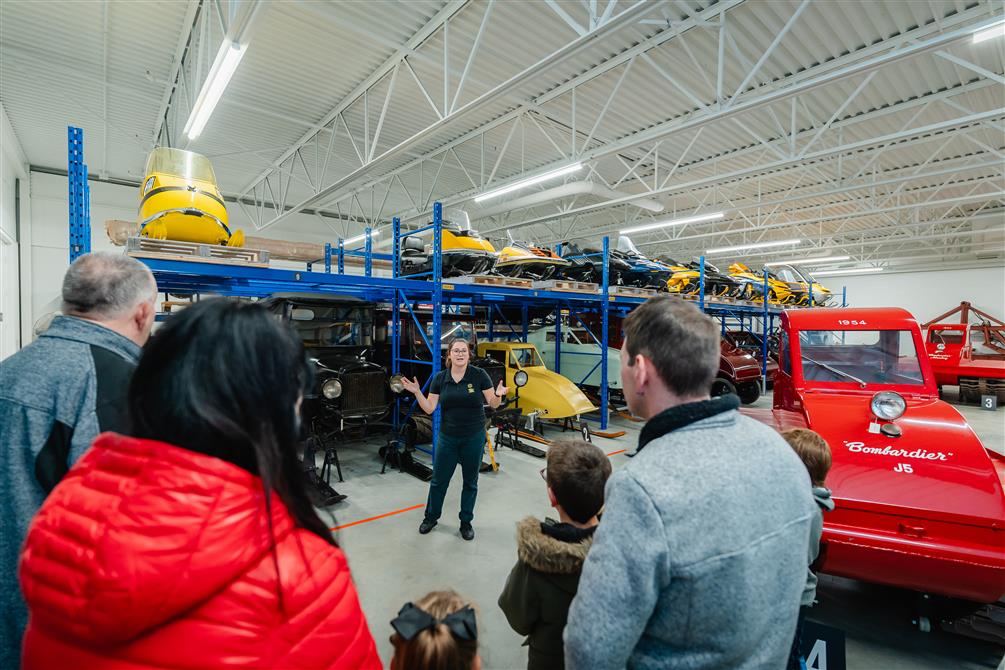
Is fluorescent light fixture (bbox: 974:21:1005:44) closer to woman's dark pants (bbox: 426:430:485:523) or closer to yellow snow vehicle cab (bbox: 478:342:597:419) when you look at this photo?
yellow snow vehicle cab (bbox: 478:342:597:419)

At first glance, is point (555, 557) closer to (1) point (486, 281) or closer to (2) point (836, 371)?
(2) point (836, 371)

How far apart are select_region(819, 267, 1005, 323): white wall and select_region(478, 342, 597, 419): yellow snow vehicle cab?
2365 centimetres

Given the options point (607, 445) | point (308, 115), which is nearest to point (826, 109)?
point (607, 445)

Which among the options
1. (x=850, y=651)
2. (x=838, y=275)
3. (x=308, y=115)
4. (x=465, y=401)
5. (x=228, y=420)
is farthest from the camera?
(x=838, y=275)

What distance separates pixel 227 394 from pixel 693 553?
1.01 metres

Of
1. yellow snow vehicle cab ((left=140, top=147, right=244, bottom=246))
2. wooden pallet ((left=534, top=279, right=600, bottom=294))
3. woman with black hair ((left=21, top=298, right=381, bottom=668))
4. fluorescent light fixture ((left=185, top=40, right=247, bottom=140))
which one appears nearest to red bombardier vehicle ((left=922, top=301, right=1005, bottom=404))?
wooden pallet ((left=534, top=279, right=600, bottom=294))

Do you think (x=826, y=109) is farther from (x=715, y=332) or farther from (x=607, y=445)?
(x=715, y=332)

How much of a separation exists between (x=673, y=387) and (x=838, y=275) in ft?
105

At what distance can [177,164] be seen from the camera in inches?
177

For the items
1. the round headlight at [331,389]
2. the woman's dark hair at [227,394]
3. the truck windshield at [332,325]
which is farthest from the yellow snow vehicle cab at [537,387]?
the woman's dark hair at [227,394]

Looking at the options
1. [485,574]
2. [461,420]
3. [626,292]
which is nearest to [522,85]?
[626,292]

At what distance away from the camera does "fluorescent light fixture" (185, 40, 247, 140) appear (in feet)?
18.0

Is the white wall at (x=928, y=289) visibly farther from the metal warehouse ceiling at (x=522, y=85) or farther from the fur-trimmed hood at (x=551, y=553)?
the fur-trimmed hood at (x=551, y=553)

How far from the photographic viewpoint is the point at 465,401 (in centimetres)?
420
